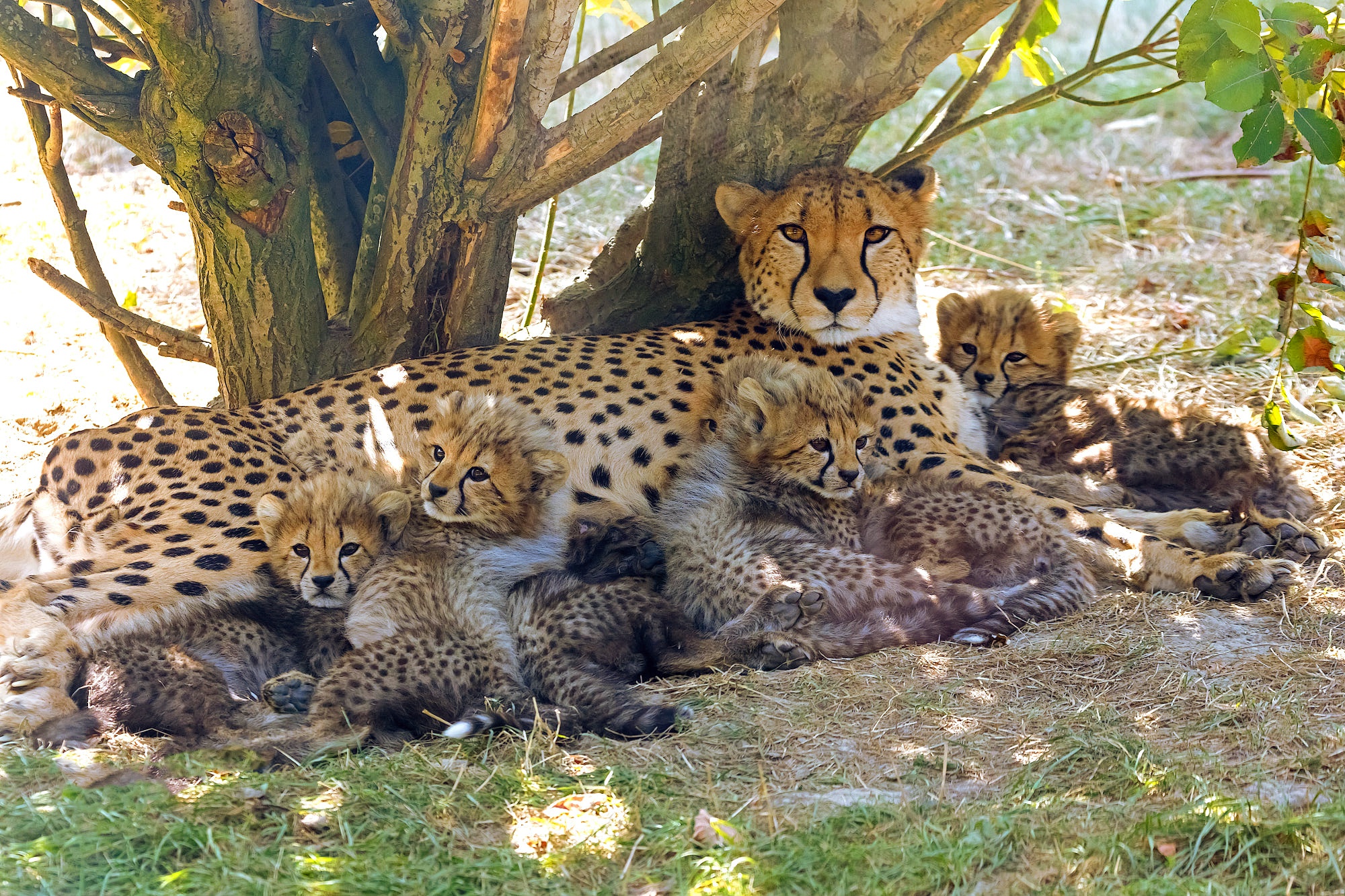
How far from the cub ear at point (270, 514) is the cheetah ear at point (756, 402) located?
1.45 meters

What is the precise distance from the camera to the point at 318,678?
3100 millimetres

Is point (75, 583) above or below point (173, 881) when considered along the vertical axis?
above

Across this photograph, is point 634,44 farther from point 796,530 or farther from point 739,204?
point 796,530

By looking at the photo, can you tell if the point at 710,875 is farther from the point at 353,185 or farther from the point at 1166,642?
the point at 353,185

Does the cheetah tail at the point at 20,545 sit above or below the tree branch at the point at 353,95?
below

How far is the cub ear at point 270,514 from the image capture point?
11.1ft

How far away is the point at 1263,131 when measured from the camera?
10.3ft

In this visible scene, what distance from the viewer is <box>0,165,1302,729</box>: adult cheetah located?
3.61 metres

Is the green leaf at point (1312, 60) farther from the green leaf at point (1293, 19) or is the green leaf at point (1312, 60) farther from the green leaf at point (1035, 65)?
the green leaf at point (1035, 65)

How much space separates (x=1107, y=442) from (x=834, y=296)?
3.77 ft

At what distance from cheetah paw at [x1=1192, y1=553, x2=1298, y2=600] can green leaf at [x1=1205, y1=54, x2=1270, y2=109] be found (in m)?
1.30

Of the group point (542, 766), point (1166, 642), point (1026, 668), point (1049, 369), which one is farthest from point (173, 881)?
point (1049, 369)

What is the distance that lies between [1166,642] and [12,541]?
3.46 meters

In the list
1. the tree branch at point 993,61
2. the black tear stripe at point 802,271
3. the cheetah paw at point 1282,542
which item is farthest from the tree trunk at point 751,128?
the cheetah paw at point 1282,542
